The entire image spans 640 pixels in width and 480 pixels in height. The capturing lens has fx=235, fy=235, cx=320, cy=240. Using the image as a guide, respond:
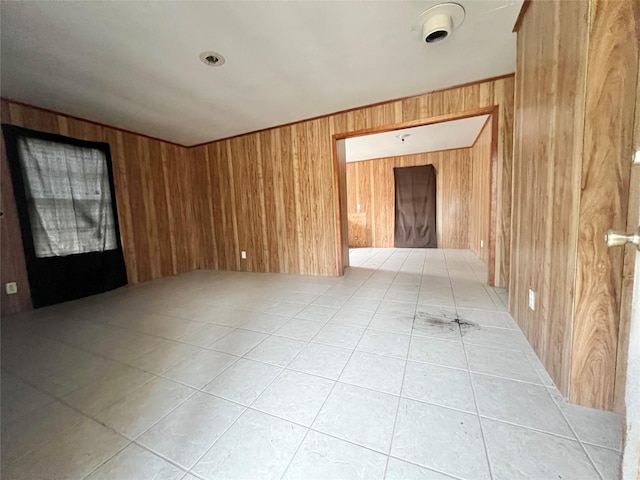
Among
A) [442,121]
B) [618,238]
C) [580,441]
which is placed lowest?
[580,441]

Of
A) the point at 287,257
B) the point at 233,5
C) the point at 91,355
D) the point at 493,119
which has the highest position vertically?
the point at 233,5

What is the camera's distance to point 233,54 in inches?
75.8

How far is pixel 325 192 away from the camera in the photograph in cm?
341

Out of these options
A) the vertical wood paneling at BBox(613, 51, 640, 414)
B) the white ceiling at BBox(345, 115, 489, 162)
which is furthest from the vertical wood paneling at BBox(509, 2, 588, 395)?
the white ceiling at BBox(345, 115, 489, 162)

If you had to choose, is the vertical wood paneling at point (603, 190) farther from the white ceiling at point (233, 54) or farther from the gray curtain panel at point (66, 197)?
the gray curtain panel at point (66, 197)

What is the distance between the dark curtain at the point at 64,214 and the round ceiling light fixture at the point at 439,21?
398 centimetres

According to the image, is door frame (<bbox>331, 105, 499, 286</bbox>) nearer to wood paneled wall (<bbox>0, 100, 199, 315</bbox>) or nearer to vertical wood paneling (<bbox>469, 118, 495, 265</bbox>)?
vertical wood paneling (<bbox>469, 118, 495, 265</bbox>)

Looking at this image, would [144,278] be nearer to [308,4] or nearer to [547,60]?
[308,4]

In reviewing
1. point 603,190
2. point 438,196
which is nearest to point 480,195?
point 438,196

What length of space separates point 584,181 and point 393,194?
16.8 ft

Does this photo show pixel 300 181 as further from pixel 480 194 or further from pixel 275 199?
pixel 480 194

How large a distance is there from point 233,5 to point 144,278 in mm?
3776

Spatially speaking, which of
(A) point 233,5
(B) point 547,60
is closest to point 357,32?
(A) point 233,5

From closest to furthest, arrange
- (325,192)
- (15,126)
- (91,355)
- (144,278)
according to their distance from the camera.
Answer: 1. (91,355)
2. (15,126)
3. (325,192)
4. (144,278)
